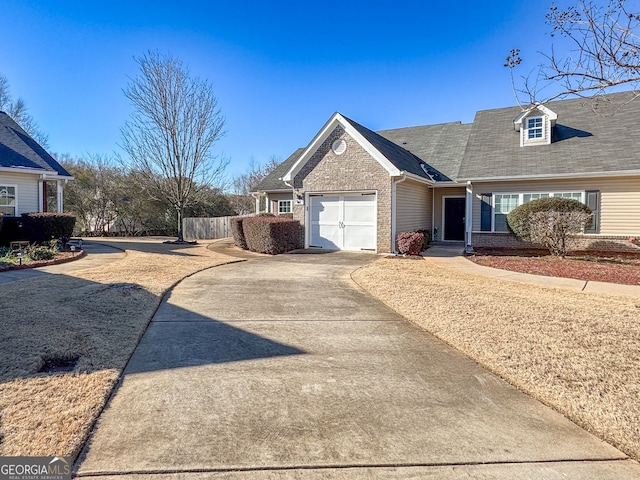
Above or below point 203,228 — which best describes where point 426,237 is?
below

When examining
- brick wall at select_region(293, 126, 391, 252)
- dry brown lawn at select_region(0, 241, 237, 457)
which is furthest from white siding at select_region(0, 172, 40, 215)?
brick wall at select_region(293, 126, 391, 252)

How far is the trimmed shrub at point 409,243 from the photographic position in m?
13.2

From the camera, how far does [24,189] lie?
1509cm

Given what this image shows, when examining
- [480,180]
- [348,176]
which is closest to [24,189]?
[348,176]

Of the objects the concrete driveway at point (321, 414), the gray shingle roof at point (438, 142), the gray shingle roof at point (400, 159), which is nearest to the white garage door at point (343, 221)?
the gray shingle roof at point (400, 159)

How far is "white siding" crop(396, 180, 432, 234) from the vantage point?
562 inches

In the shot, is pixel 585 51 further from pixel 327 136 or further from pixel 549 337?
pixel 327 136

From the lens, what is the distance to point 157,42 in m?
17.6

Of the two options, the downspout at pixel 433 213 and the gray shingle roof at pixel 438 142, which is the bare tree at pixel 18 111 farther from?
the downspout at pixel 433 213

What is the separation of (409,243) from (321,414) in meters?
10.6

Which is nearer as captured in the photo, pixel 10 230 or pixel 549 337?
pixel 549 337

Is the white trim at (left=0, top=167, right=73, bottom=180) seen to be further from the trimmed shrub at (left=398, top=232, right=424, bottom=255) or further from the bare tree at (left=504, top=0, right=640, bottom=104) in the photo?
the bare tree at (left=504, top=0, right=640, bottom=104)

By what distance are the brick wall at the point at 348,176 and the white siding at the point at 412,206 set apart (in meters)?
0.63

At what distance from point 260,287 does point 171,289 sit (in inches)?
72.2
